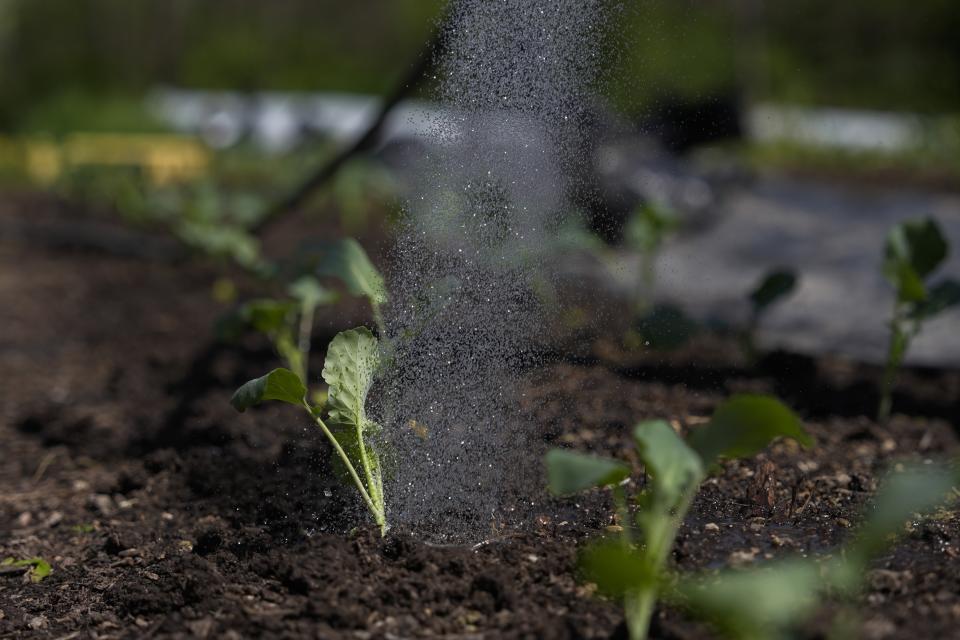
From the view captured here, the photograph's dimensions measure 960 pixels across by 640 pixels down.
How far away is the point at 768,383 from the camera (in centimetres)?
292

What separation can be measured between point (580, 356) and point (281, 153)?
6.38 metres

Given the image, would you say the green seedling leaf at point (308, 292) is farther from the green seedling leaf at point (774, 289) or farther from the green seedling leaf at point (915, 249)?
the green seedling leaf at point (915, 249)

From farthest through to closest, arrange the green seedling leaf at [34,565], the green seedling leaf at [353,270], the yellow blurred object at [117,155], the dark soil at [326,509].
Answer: the yellow blurred object at [117,155] < the green seedling leaf at [353,270] < the green seedling leaf at [34,565] < the dark soil at [326,509]

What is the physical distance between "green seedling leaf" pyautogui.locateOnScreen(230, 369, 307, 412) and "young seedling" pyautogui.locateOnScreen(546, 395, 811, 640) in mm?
501

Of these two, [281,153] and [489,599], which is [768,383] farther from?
[281,153]

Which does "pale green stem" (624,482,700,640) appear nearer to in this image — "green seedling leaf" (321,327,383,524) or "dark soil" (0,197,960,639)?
"dark soil" (0,197,960,639)

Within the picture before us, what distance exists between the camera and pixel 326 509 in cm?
194

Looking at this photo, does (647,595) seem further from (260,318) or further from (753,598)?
(260,318)

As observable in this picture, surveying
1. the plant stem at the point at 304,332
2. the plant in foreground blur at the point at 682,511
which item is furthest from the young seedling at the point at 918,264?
the plant stem at the point at 304,332

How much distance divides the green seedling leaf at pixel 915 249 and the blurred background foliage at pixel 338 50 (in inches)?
277

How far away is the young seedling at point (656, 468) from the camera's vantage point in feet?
4.07

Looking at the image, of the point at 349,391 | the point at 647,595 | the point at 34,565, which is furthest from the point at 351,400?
the point at 34,565

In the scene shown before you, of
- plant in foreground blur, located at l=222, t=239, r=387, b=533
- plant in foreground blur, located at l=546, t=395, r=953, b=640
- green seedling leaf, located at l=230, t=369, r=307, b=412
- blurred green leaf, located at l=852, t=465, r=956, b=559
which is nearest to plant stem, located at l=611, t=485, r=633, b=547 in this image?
plant in foreground blur, located at l=546, t=395, r=953, b=640

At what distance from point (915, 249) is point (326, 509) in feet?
5.03
